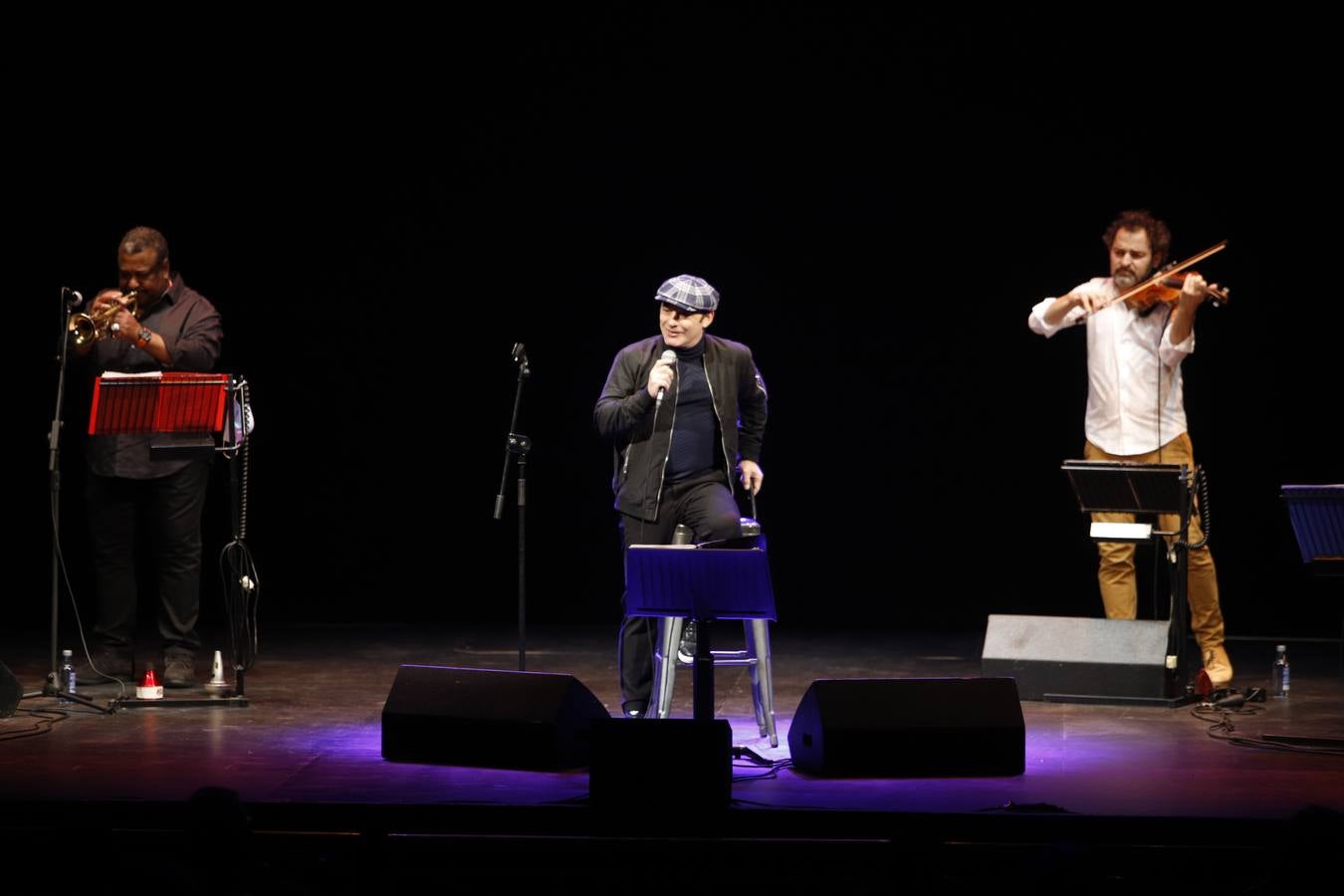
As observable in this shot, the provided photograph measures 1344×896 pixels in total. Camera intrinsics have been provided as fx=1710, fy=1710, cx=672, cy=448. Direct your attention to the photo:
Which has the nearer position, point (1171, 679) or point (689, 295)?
point (689, 295)

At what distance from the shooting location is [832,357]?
8445 mm

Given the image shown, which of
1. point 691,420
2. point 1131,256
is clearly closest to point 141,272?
point 691,420

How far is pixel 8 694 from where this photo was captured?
5793 mm

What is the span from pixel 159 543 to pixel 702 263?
314 cm

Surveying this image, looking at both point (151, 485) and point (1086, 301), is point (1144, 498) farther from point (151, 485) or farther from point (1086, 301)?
point (151, 485)

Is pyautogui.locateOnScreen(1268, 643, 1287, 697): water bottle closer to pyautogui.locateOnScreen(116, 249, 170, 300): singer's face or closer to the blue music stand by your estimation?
the blue music stand

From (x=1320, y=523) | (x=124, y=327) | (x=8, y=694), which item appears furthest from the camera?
(x=124, y=327)

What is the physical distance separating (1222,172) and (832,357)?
6.61 ft

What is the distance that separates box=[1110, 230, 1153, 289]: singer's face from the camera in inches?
256

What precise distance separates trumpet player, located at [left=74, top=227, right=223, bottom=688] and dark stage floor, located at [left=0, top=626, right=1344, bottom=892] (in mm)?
472

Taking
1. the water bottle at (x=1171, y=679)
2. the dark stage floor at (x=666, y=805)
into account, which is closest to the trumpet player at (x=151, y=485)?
the dark stage floor at (x=666, y=805)

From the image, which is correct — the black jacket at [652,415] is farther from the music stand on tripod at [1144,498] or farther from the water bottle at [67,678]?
the water bottle at [67,678]

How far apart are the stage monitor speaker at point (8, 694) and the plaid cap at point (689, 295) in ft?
8.38

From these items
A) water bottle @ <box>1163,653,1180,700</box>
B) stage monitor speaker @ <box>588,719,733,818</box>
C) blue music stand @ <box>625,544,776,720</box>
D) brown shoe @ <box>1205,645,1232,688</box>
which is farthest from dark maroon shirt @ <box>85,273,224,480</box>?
brown shoe @ <box>1205,645,1232,688</box>
